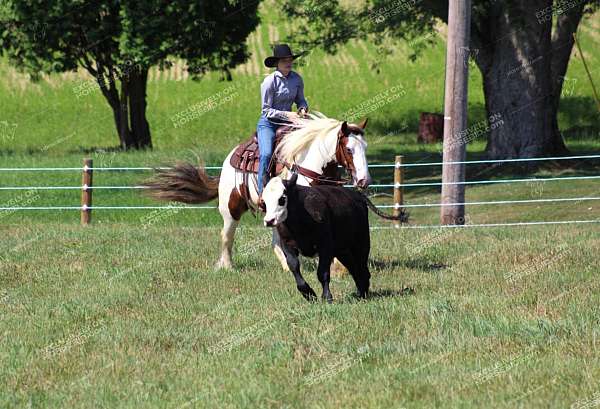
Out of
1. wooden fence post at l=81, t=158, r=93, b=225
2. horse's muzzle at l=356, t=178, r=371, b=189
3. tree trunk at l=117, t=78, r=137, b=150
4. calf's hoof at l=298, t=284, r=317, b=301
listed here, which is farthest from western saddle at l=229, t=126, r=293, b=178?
tree trunk at l=117, t=78, r=137, b=150

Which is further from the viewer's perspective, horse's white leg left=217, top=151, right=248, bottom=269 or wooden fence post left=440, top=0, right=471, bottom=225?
wooden fence post left=440, top=0, right=471, bottom=225

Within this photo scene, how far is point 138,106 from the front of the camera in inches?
1501

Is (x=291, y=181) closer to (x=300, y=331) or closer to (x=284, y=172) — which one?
(x=300, y=331)

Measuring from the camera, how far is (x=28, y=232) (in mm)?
16734

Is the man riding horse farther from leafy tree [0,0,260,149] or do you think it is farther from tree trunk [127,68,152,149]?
tree trunk [127,68,152,149]

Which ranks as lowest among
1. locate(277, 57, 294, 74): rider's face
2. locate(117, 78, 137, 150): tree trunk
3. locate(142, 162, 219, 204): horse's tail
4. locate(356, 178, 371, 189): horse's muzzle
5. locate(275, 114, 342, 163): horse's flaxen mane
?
locate(117, 78, 137, 150): tree trunk

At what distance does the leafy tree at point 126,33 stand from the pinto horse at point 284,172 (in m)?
19.8

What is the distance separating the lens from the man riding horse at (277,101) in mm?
11461

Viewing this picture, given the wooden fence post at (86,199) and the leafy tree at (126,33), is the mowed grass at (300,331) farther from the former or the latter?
the leafy tree at (126,33)

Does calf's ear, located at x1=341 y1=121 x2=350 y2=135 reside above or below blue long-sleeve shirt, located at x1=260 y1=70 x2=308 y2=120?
below

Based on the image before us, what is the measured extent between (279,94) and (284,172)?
888 mm

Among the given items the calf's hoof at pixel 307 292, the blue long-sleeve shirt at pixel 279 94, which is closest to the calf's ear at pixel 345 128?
the blue long-sleeve shirt at pixel 279 94

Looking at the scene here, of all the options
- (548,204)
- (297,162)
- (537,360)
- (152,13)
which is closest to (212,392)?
(537,360)

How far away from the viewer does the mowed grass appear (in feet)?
22.1
